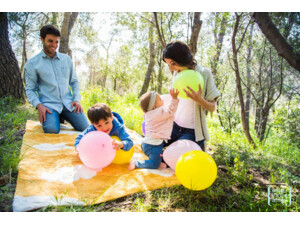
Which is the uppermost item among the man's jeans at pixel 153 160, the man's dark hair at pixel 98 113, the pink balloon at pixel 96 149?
the man's dark hair at pixel 98 113

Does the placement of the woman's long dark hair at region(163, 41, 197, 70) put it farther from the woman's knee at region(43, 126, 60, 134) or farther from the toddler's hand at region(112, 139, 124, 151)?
the woman's knee at region(43, 126, 60, 134)

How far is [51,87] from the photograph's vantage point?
3621mm

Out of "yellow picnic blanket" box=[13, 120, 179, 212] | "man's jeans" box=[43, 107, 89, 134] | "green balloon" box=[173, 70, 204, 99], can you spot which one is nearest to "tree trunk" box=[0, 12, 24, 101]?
"man's jeans" box=[43, 107, 89, 134]

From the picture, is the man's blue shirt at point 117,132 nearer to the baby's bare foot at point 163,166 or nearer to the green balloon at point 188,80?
the baby's bare foot at point 163,166

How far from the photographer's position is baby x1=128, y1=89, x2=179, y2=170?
262cm

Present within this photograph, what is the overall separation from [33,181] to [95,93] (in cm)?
541

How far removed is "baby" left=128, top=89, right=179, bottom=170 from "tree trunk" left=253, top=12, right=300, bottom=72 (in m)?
1.54

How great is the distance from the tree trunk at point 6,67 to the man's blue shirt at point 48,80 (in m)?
1.73

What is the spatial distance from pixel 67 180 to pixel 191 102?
6.19 ft

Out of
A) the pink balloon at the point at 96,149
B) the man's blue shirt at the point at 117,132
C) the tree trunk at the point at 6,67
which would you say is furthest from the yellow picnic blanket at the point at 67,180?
the tree trunk at the point at 6,67

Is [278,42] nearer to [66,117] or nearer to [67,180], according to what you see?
[67,180]

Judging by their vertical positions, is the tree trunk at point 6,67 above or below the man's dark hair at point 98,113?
above

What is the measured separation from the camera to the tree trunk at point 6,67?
4.69 meters
